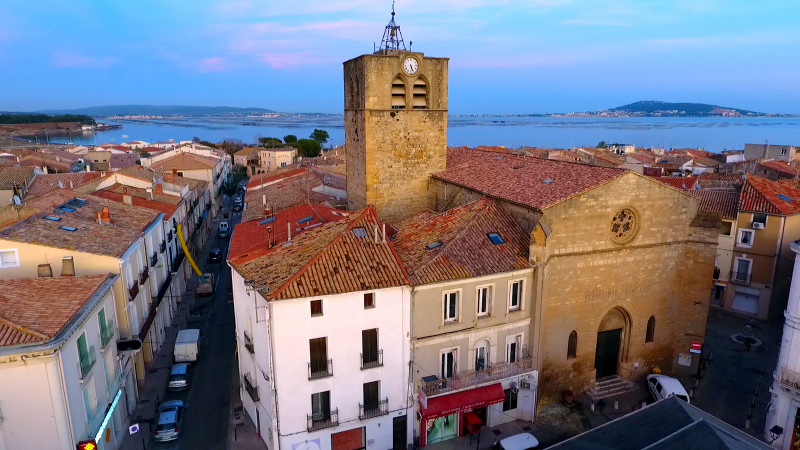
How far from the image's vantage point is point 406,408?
2298 cm

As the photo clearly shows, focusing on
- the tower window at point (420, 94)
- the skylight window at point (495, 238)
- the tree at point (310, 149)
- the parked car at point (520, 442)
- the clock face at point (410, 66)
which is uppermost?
the clock face at point (410, 66)

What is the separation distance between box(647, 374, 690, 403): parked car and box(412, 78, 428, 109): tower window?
21320 millimetres

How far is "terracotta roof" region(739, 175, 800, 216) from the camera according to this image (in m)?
35.5

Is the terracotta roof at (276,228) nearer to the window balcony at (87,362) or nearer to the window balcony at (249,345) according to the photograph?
the window balcony at (249,345)

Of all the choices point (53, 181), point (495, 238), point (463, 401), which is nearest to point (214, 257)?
point (53, 181)

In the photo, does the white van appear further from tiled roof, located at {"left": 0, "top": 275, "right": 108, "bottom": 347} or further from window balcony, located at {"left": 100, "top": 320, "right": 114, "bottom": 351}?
tiled roof, located at {"left": 0, "top": 275, "right": 108, "bottom": 347}

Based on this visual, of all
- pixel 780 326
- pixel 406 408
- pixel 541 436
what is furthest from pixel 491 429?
pixel 780 326

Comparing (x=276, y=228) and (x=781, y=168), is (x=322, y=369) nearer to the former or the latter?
(x=276, y=228)

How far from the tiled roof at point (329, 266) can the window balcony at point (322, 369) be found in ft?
10.6

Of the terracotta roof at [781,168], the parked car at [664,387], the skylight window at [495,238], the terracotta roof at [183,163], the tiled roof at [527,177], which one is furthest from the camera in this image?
the terracotta roof at [183,163]

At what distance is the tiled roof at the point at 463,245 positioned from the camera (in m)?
22.5

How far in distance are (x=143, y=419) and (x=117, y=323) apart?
5199mm

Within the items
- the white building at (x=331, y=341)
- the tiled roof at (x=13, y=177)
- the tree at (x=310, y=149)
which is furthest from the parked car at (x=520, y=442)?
the tree at (x=310, y=149)

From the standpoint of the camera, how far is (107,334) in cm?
2248
